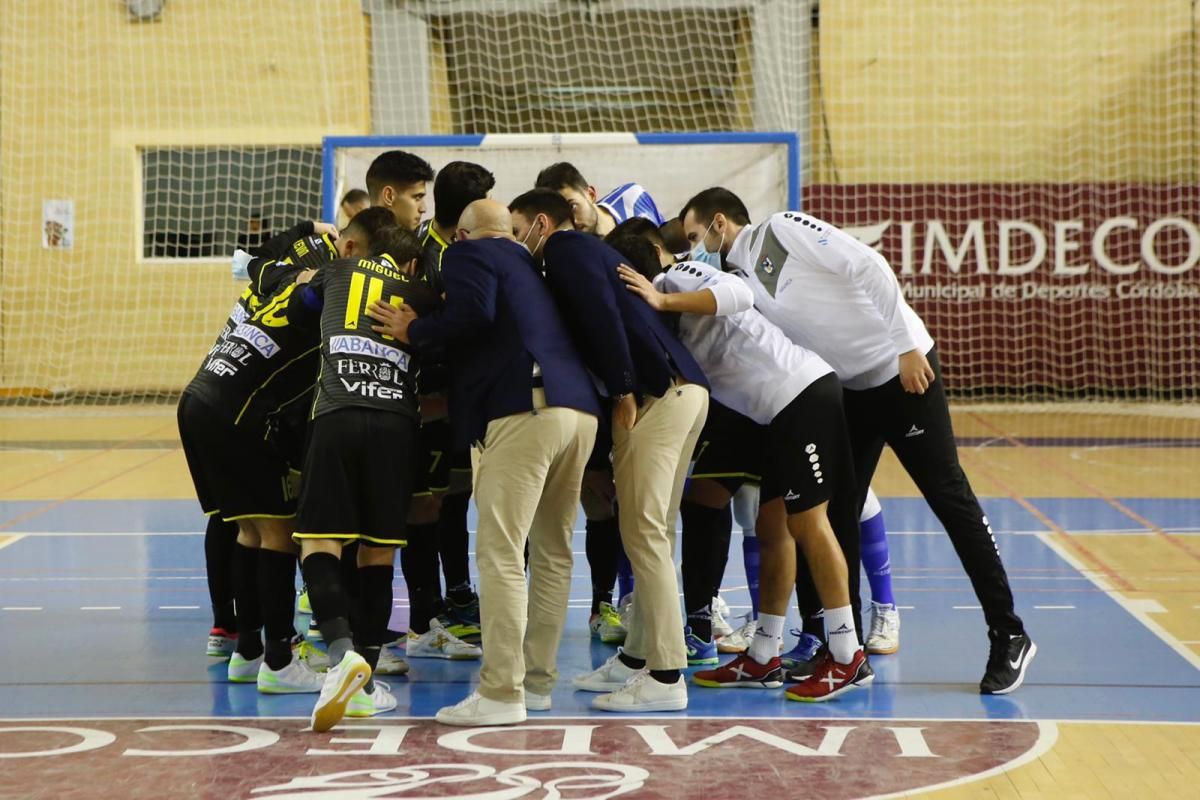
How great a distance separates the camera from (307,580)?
15.3 ft

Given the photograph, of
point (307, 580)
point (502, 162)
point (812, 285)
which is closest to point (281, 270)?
point (307, 580)

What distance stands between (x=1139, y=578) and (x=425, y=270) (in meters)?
3.84

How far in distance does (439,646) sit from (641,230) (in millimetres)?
1803

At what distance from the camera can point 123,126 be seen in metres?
15.8

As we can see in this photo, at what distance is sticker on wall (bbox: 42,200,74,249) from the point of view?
51.8 feet

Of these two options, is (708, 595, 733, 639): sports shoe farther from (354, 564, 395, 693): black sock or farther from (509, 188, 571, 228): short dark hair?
(509, 188, 571, 228): short dark hair

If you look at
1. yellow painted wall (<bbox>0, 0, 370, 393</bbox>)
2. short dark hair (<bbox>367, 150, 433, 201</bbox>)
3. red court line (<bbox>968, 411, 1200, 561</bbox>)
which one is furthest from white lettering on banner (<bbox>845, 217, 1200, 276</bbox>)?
short dark hair (<bbox>367, 150, 433, 201</bbox>)

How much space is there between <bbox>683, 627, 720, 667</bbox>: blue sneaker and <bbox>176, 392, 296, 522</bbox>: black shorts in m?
1.56

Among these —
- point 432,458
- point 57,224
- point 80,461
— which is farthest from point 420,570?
point 57,224

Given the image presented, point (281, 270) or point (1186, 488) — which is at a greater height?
point (281, 270)

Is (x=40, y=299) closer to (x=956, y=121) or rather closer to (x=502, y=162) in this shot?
(x=502, y=162)

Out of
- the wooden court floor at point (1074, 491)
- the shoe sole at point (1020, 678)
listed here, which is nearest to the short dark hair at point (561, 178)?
the shoe sole at point (1020, 678)

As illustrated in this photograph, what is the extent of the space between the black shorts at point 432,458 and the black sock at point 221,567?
73 cm

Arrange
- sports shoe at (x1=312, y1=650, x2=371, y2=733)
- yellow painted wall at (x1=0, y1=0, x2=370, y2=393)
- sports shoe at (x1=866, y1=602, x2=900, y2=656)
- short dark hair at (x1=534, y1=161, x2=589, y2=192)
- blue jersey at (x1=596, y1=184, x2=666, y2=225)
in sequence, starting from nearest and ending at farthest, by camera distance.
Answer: sports shoe at (x1=312, y1=650, x2=371, y2=733) < sports shoe at (x1=866, y1=602, x2=900, y2=656) < short dark hair at (x1=534, y1=161, x2=589, y2=192) < blue jersey at (x1=596, y1=184, x2=666, y2=225) < yellow painted wall at (x1=0, y1=0, x2=370, y2=393)
